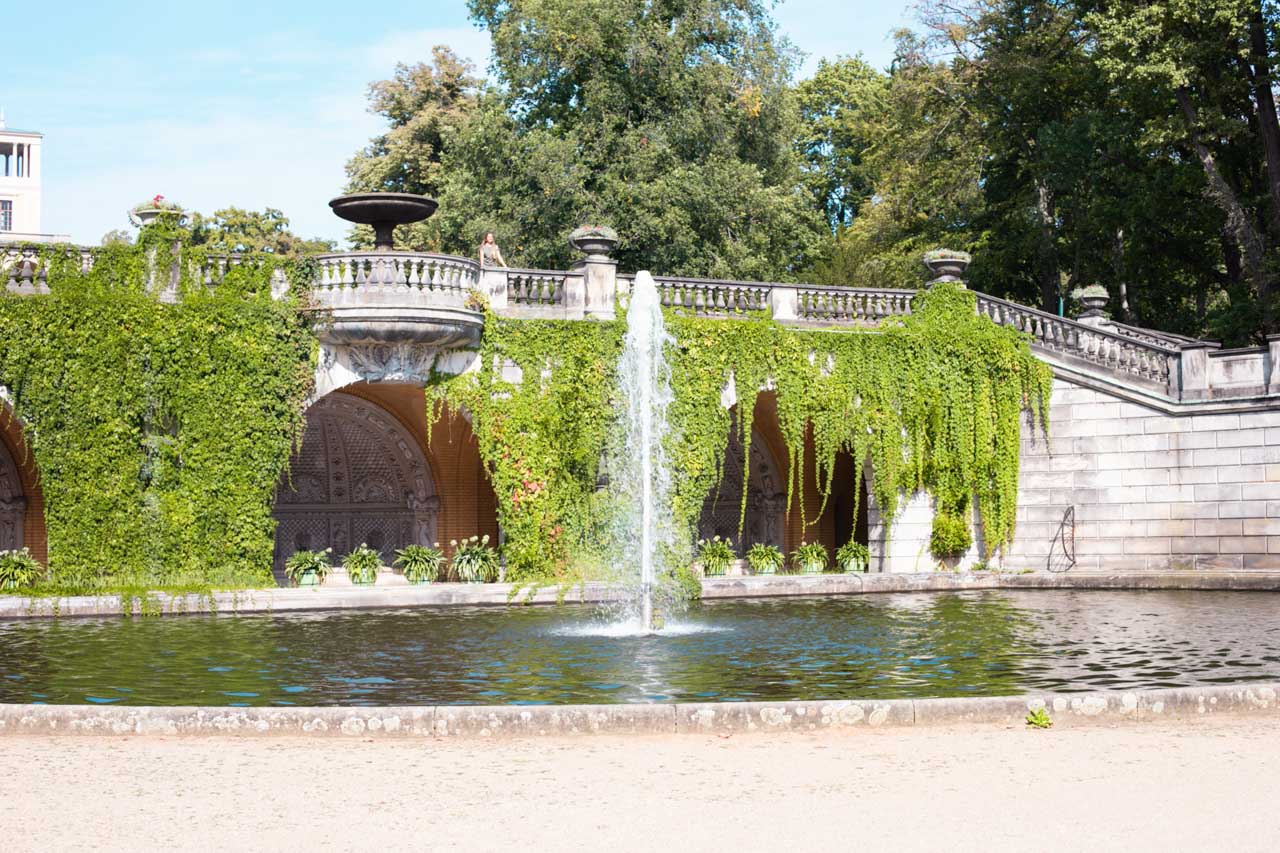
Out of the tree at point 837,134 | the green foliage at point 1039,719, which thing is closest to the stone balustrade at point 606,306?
the green foliage at point 1039,719

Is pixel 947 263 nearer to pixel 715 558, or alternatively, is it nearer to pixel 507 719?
pixel 715 558

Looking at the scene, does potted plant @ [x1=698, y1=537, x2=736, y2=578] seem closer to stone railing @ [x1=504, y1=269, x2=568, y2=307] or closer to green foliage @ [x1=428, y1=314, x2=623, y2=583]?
green foliage @ [x1=428, y1=314, x2=623, y2=583]

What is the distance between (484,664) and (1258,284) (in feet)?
82.6

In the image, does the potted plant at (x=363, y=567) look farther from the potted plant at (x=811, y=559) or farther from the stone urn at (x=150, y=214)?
the potted plant at (x=811, y=559)

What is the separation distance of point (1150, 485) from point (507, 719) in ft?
62.4

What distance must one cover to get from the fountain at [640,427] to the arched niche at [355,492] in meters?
5.21

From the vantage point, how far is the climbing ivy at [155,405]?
2197 centimetres

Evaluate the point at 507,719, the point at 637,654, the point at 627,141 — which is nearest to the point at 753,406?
the point at 637,654

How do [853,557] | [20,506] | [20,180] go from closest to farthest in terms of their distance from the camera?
[20,506] → [853,557] → [20,180]

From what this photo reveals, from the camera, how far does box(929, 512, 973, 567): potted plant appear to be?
26.3 m

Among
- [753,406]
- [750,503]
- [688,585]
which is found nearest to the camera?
[688,585]

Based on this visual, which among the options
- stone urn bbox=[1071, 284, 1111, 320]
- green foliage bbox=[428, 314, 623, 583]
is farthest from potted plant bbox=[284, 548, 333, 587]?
stone urn bbox=[1071, 284, 1111, 320]

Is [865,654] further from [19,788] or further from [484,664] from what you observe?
[19,788]

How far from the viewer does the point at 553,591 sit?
21.8 metres
